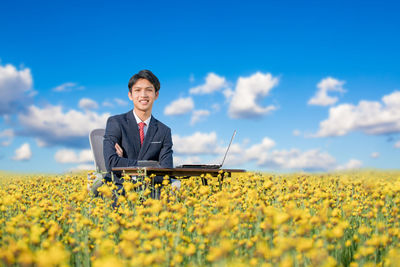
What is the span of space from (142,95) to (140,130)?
572mm

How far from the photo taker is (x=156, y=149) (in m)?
6.06

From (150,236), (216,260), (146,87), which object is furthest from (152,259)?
(146,87)

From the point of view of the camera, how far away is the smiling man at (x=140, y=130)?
19.4 ft

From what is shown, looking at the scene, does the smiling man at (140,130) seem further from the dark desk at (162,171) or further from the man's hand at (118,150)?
the dark desk at (162,171)

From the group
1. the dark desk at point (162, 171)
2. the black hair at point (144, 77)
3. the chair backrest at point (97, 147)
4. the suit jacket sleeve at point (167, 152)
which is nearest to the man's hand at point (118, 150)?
the dark desk at point (162, 171)

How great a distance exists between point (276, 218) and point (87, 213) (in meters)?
2.63

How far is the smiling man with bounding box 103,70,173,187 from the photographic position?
5926 mm

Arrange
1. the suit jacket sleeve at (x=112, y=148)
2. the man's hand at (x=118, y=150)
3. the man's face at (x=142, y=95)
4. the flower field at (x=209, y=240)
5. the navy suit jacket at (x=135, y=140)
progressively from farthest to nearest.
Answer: the man's face at (x=142, y=95), the navy suit jacket at (x=135, y=140), the man's hand at (x=118, y=150), the suit jacket sleeve at (x=112, y=148), the flower field at (x=209, y=240)

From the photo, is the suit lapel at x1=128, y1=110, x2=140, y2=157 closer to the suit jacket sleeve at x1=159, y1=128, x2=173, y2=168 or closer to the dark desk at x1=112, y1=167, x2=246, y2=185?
the suit jacket sleeve at x1=159, y1=128, x2=173, y2=168

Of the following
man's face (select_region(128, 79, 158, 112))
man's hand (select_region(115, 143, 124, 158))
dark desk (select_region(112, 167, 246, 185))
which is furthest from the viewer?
man's face (select_region(128, 79, 158, 112))

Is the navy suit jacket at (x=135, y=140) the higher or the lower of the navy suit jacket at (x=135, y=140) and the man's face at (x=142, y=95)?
the lower

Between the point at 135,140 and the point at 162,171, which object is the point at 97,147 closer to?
the point at 135,140

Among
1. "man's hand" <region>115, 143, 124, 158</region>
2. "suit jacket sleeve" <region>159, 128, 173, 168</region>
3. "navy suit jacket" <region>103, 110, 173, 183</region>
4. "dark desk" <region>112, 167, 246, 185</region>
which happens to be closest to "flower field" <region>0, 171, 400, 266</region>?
"dark desk" <region>112, 167, 246, 185</region>

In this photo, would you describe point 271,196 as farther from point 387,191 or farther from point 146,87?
point 146,87
